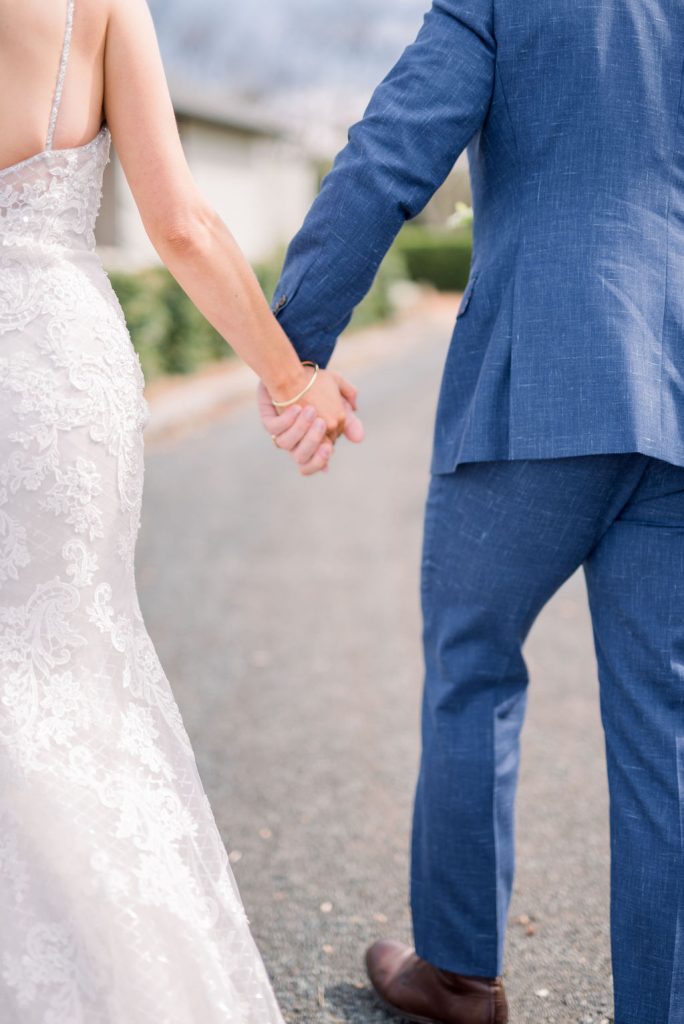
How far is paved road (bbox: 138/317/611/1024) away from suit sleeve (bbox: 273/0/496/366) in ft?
5.06

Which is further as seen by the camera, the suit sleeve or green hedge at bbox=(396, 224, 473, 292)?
green hedge at bbox=(396, 224, 473, 292)

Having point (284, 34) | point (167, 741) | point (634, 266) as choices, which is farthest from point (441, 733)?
point (284, 34)

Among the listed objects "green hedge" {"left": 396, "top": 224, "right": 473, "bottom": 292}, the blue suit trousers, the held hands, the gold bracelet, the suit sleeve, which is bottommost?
"green hedge" {"left": 396, "top": 224, "right": 473, "bottom": 292}

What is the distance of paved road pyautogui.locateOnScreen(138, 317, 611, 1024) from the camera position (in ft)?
8.94

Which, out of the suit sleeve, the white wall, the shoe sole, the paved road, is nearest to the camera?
the suit sleeve

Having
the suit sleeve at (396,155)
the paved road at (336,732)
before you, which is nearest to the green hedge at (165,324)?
the paved road at (336,732)

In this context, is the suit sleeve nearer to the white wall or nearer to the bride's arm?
the bride's arm

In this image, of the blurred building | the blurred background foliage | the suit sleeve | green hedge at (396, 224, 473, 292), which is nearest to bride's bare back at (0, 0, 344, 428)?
the suit sleeve

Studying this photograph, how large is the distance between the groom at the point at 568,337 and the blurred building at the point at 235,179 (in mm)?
12850

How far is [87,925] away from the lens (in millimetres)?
1762

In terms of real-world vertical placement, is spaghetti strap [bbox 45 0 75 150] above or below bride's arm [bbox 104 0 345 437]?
above

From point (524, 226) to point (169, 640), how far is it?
11.2ft

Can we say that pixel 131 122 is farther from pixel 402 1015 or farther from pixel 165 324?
pixel 165 324

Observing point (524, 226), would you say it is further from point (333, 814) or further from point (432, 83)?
point (333, 814)
